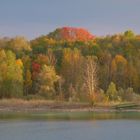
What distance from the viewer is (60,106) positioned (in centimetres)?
6950

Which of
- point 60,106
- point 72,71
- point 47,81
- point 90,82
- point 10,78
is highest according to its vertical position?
point 72,71

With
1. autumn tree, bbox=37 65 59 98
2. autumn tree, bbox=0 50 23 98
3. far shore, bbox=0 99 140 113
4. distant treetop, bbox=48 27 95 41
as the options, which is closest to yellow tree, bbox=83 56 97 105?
far shore, bbox=0 99 140 113

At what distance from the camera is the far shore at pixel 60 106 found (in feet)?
217

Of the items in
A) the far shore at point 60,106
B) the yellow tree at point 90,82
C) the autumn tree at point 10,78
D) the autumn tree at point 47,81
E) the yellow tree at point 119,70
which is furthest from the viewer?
the yellow tree at point 119,70

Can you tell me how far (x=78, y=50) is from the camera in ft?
315

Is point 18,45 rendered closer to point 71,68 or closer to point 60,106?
point 71,68

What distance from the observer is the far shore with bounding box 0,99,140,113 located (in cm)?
6625

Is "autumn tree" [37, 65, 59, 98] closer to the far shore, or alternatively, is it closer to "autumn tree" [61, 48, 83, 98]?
"autumn tree" [61, 48, 83, 98]

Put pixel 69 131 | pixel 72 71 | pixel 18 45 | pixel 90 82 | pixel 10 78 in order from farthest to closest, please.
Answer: pixel 18 45 → pixel 72 71 → pixel 10 78 → pixel 90 82 → pixel 69 131

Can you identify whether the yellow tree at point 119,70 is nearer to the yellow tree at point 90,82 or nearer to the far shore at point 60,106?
the yellow tree at point 90,82

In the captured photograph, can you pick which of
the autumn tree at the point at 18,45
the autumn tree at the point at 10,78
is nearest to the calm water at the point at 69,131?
the autumn tree at the point at 10,78

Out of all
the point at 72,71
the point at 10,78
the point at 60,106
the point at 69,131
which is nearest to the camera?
the point at 69,131

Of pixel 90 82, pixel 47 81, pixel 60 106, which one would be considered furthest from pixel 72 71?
pixel 60 106

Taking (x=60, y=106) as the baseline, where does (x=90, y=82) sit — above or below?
above
